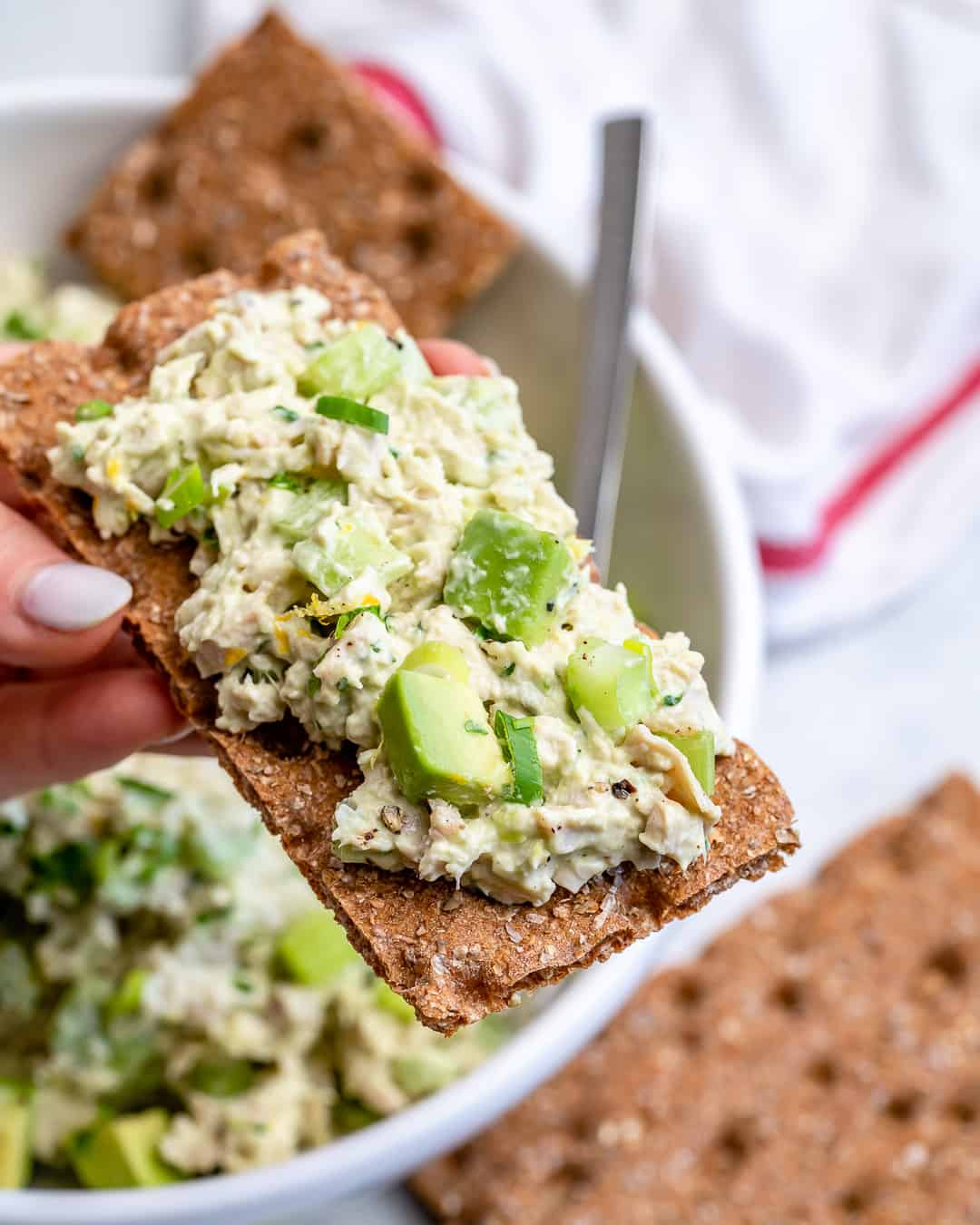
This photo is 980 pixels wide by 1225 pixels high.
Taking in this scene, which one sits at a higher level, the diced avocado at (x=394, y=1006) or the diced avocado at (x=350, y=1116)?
the diced avocado at (x=394, y=1006)

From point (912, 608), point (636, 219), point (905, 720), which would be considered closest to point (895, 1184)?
point (905, 720)

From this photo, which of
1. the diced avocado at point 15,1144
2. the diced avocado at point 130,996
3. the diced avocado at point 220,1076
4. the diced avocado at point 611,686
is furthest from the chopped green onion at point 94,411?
the diced avocado at point 15,1144

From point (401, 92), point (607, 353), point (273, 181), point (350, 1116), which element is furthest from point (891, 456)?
point (350, 1116)

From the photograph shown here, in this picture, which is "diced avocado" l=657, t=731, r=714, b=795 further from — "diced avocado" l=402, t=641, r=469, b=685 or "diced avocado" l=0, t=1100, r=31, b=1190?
"diced avocado" l=0, t=1100, r=31, b=1190

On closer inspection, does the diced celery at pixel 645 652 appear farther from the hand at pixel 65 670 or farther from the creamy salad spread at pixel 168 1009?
the creamy salad spread at pixel 168 1009

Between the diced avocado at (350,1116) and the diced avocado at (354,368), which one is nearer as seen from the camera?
the diced avocado at (354,368)

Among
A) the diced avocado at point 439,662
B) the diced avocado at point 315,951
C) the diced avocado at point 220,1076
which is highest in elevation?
the diced avocado at point 439,662
